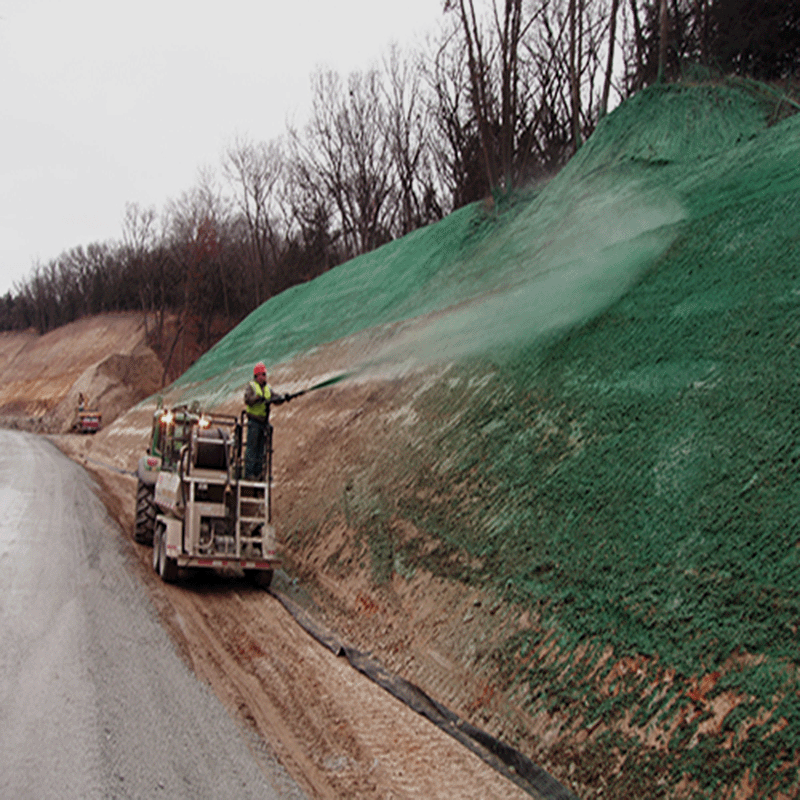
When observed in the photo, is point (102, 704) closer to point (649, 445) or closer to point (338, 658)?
point (338, 658)

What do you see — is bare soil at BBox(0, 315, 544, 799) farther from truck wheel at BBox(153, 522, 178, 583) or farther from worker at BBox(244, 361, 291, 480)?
worker at BBox(244, 361, 291, 480)

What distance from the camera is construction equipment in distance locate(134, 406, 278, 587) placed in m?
8.71

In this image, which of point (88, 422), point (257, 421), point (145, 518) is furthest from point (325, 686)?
point (88, 422)

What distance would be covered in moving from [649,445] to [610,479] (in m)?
0.52

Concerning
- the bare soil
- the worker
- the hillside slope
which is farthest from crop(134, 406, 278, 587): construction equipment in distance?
the hillside slope

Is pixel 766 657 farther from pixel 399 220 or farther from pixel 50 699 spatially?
pixel 399 220

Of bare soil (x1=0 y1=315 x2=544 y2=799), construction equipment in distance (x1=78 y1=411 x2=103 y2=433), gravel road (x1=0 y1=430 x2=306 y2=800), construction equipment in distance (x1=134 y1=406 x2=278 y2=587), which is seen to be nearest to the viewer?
gravel road (x1=0 y1=430 x2=306 y2=800)

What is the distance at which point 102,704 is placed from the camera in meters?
5.29

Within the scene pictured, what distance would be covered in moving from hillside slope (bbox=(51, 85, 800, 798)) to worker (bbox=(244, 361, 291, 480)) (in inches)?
56.2

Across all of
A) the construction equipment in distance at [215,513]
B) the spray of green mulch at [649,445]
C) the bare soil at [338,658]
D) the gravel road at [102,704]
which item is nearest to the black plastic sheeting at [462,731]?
the bare soil at [338,658]

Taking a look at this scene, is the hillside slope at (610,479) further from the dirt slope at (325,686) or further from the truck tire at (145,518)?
the truck tire at (145,518)

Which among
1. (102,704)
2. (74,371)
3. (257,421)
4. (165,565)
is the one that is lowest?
(102,704)

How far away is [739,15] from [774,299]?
14.7m

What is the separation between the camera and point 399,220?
41.8m
